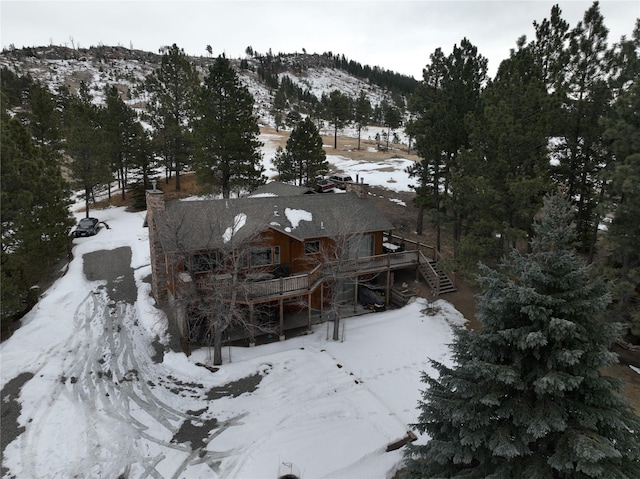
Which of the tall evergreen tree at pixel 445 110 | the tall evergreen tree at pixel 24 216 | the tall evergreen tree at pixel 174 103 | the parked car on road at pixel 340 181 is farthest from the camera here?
the parked car on road at pixel 340 181

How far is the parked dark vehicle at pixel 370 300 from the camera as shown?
75.9 feet

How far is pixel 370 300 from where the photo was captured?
76.8 ft

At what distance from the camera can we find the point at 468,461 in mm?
8086

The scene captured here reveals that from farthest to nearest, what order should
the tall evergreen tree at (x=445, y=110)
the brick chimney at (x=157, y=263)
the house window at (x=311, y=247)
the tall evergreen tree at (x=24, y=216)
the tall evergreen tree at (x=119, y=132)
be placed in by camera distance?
the tall evergreen tree at (x=119, y=132) < the tall evergreen tree at (x=445, y=110) < the house window at (x=311, y=247) < the brick chimney at (x=157, y=263) < the tall evergreen tree at (x=24, y=216)

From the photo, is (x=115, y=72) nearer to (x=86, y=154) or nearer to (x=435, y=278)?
(x=86, y=154)

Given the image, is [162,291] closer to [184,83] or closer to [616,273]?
[616,273]

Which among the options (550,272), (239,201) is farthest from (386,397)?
(239,201)

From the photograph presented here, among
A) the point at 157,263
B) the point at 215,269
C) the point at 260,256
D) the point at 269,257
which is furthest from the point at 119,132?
the point at 215,269

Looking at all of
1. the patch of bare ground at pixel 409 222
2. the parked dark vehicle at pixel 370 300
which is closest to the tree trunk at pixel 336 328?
the parked dark vehicle at pixel 370 300

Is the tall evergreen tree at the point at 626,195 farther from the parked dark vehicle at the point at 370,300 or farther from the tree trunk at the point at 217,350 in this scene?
the tree trunk at the point at 217,350

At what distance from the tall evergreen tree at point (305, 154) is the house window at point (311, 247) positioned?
18954 millimetres

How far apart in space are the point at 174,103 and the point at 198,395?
115ft

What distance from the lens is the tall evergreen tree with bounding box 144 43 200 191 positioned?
1599 inches

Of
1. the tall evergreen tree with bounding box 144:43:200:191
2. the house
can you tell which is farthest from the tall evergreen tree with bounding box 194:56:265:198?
the house
